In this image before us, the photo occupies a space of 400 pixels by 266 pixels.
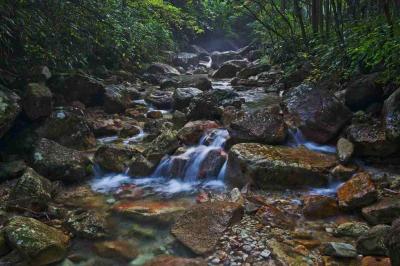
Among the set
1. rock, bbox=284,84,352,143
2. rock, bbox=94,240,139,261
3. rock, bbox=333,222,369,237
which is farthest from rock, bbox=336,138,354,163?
rock, bbox=94,240,139,261

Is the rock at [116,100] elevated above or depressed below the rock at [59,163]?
above

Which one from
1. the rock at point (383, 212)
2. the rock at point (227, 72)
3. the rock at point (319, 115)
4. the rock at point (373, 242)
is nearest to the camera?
the rock at point (373, 242)

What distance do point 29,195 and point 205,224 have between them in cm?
236

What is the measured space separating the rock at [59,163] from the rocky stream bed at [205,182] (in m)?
0.02

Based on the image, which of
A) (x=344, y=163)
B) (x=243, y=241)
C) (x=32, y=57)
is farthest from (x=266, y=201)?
(x=32, y=57)

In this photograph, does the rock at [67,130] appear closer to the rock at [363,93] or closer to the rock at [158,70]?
the rock at [363,93]

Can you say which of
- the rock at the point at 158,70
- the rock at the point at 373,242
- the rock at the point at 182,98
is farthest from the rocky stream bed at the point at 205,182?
the rock at the point at 158,70

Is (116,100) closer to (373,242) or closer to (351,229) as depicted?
(351,229)

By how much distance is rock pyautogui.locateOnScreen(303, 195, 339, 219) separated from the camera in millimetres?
4684

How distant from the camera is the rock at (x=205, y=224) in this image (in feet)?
13.4

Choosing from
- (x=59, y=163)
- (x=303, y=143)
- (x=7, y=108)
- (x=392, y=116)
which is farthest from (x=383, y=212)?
(x=7, y=108)

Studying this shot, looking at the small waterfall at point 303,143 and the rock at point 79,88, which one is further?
the rock at point 79,88

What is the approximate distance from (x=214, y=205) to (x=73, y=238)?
1.72 m

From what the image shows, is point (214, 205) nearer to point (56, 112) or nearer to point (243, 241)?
point (243, 241)
